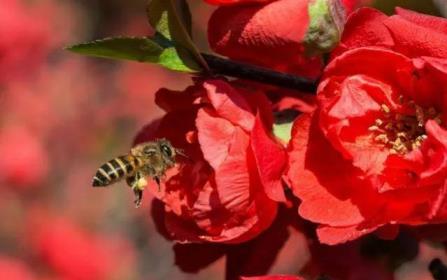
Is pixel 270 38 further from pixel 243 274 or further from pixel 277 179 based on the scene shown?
pixel 243 274

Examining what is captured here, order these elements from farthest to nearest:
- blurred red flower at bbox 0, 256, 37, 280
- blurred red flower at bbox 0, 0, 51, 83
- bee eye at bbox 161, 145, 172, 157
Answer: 1. blurred red flower at bbox 0, 0, 51, 83
2. blurred red flower at bbox 0, 256, 37, 280
3. bee eye at bbox 161, 145, 172, 157

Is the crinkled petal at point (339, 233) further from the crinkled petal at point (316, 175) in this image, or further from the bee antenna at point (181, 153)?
the bee antenna at point (181, 153)

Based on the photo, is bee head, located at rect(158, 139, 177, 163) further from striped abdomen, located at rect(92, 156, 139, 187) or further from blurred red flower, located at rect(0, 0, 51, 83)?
blurred red flower, located at rect(0, 0, 51, 83)

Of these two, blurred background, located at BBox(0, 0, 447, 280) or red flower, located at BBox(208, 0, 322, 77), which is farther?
blurred background, located at BBox(0, 0, 447, 280)

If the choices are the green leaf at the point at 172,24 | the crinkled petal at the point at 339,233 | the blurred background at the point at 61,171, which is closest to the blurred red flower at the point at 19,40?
the blurred background at the point at 61,171

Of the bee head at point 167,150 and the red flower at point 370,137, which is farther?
the bee head at point 167,150

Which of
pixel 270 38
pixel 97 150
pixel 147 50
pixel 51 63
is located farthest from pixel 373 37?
pixel 51 63

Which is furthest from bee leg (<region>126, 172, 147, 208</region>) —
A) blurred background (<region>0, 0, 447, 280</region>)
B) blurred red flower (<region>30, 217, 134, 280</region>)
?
blurred red flower (<region>30, 217, 134, 280</region>)
